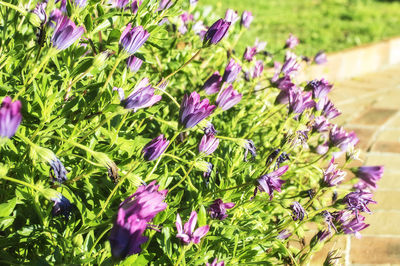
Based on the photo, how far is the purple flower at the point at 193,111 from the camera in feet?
4.34

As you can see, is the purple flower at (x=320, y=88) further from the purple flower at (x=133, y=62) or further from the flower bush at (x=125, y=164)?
the purple flower at (x=133, y=62)

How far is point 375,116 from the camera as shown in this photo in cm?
358

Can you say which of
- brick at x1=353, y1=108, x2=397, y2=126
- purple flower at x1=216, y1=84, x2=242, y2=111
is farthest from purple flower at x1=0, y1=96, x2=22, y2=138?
brick at x1=353, y1=108, x2=397, y2=126

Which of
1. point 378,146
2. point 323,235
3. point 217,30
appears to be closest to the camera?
point 217,30

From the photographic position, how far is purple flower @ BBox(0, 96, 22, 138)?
0.94 metres

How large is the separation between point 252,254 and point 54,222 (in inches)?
23.1

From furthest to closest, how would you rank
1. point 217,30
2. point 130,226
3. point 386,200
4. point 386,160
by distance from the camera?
1. point 386,160
2. point 386,200
3. point 217,30
4. point 130,226

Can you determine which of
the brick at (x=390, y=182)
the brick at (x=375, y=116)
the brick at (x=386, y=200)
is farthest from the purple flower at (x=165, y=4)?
the brick at (x=375, y=116)

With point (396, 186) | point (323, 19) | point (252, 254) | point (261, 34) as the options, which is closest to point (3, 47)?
point (252, 254)

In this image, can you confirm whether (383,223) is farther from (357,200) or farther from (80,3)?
(80,3)

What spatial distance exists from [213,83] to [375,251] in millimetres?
983

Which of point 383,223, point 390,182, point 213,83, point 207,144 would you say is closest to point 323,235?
point 207,144

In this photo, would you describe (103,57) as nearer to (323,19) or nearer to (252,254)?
(252,254)

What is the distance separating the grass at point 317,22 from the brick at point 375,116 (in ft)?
2.53
